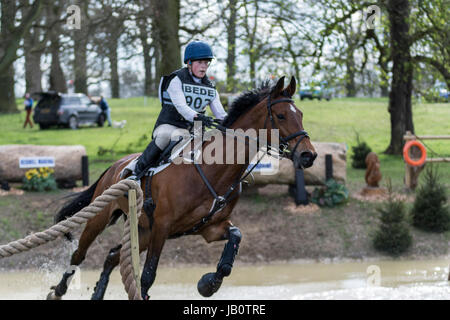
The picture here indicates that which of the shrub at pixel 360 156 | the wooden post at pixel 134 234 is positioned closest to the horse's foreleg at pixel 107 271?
the wooden post at pixel 134 234

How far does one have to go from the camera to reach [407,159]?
13867 mm

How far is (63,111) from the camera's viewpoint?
25828 millimetres

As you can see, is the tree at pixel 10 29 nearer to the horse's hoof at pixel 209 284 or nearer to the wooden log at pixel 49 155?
the wooden log at pixel 49 155

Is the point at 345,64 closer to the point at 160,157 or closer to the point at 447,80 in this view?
the point at 447,80

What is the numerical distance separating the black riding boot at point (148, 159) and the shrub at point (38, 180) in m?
7.52

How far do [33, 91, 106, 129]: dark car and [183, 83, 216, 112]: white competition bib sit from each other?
20.5m

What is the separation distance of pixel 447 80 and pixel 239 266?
9.18 metres

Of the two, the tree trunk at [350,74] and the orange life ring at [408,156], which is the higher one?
the tree trunk at [350,74]

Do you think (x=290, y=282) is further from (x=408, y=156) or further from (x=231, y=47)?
(x=231, y=47)

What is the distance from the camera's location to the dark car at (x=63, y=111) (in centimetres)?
2578

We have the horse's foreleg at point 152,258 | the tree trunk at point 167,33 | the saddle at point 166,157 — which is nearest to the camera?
the horse's foreleg at point 152,258

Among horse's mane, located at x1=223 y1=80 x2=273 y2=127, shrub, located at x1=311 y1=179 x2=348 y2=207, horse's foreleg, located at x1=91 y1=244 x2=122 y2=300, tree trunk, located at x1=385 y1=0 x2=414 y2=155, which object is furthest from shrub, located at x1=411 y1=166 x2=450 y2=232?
horse's foreleg, located at x1=91 y1=244 x2=122 y2=300

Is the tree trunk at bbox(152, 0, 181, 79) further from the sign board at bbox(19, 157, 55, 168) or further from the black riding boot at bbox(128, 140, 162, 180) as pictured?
the black riding boot at bbox(128, 140, 162, 180)

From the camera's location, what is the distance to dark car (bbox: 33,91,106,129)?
84.6ft
